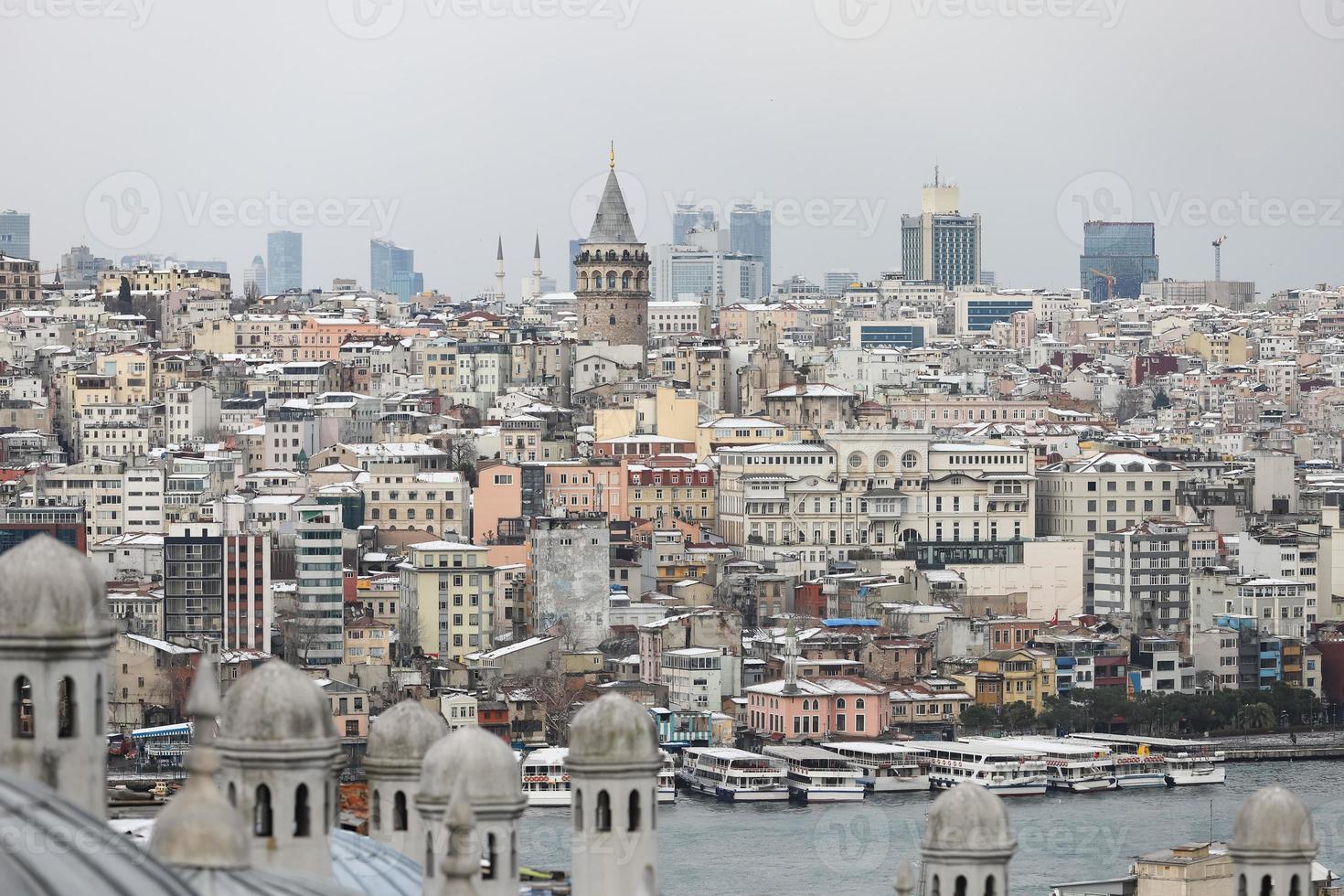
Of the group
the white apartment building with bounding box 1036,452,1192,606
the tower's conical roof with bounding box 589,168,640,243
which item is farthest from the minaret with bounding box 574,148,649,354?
the white apartment building with bounding box 1036,452,1192,606

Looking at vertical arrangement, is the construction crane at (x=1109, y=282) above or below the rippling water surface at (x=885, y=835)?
above

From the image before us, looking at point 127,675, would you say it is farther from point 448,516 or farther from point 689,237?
point 689,237

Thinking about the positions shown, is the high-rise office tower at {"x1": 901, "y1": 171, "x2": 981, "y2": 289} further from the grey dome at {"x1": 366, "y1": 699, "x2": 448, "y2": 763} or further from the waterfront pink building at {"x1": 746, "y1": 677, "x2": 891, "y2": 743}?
the grey dome at {"x1": 366, "y1": 699, "x2": 448, "y2": 763}

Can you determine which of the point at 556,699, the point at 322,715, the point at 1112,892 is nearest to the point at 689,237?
the point at 556,699

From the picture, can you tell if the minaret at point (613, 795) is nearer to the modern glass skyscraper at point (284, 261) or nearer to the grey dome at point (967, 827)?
the grey dome at point (967, 827)

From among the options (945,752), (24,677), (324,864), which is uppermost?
(24,677)

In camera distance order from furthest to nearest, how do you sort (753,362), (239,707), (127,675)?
(753,362)
(127,675)
(239,707)

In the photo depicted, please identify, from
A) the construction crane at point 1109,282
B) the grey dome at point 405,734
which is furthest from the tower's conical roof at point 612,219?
the construction crane at point 1109,282
